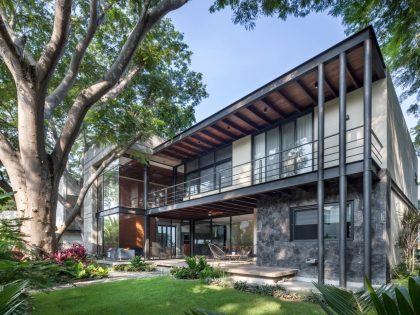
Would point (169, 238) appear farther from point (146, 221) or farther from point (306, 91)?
point (306, 91)

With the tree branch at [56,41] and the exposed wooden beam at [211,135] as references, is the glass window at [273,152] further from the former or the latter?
the tree branch at [56,41]

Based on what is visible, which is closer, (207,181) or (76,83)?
(76,83)

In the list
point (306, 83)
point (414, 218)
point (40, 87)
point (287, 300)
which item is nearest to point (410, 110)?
point (414, 218)

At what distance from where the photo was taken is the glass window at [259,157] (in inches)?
460

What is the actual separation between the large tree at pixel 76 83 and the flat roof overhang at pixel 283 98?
1.67 meters

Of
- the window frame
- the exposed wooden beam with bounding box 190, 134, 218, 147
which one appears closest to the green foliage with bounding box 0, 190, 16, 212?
the window frame

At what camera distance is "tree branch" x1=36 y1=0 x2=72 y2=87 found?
500cm

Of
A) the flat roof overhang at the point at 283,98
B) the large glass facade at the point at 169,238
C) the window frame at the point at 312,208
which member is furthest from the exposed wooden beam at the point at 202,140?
the large glass facade at the point at 169,238

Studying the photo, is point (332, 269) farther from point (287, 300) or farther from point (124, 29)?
point (124, 29)

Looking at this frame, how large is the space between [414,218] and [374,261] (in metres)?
2.81

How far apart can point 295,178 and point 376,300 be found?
8.12 metres

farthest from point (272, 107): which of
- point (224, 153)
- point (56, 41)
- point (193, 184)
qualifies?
point (56, 41)

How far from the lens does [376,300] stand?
0.91 m

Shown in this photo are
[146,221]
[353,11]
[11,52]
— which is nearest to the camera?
[11,52]
